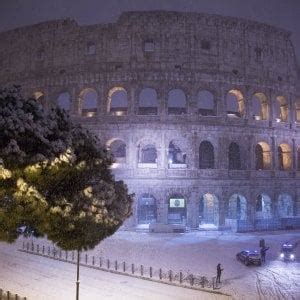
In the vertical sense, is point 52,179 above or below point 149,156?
below

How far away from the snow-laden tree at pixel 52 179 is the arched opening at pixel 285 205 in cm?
2068

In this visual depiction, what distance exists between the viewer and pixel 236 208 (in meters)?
29.0

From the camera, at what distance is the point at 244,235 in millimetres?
24422

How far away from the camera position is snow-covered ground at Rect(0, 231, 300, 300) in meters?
12.7

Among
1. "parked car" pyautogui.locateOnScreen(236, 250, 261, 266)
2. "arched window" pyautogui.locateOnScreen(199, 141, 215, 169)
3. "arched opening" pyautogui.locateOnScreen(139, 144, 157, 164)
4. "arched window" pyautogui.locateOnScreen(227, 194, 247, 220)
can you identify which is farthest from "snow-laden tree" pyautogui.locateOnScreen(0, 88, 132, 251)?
"arched opening" pyautogui.locateOnScreen(139, 144, 157, 164)

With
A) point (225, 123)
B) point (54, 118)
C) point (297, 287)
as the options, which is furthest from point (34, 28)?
point (297, 287)

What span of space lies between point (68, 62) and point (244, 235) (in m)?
17.8

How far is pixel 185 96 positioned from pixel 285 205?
1185 cm

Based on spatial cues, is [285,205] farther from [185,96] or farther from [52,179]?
[52,179]

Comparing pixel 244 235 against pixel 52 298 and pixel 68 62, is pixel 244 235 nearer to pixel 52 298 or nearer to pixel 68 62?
pixel 52 298

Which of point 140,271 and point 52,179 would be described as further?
point 140,271

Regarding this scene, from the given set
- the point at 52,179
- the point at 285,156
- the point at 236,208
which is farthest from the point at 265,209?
the point at 52,179

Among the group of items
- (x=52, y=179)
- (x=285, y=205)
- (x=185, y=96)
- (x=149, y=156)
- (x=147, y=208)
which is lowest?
(x=147, y=208)

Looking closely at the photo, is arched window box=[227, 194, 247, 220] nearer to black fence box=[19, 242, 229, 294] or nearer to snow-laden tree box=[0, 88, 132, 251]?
black fence box=[19, 242, 229, 294]
